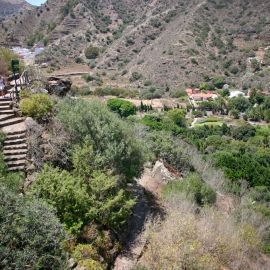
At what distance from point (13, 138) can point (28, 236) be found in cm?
485

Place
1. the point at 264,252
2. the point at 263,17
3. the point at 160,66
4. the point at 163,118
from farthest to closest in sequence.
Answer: the point at 263,17 → the point at 160,66 → the point at 163,118 → the point at 264,252

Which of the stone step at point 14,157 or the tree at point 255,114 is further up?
the stone step at point 14,157

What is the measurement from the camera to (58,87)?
16844mm

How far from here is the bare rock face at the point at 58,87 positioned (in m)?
16.5

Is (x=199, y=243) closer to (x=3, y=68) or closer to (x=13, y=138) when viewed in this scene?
(x=13, y=138)

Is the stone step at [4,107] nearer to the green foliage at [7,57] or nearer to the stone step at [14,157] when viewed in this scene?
the stone step at [14,157]

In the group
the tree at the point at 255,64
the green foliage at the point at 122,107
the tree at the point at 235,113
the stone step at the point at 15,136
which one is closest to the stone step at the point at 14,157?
the stone step at the point at 15,136

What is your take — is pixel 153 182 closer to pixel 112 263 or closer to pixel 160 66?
pixel 112 263

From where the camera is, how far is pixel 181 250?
33.0 feet

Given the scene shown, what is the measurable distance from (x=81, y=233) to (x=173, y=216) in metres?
3.31

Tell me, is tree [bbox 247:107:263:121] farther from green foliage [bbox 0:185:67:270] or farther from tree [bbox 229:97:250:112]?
green foliage [bbox 0:185:67:270]

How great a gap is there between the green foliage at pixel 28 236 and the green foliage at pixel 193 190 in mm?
7391

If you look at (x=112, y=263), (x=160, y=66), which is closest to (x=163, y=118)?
(x=160, y=66)

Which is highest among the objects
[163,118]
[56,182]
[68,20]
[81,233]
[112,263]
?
[68,20]
